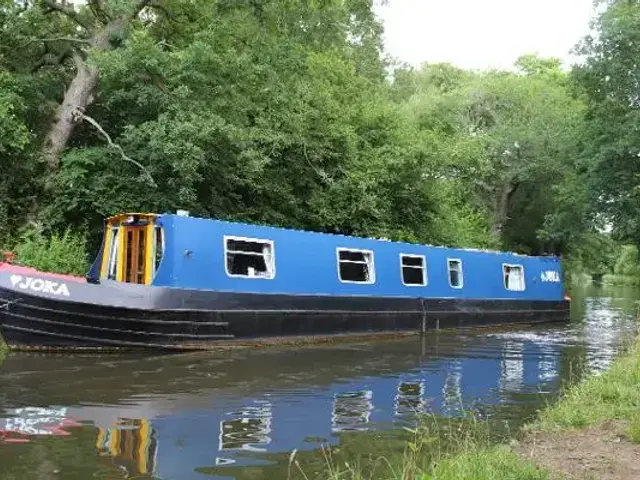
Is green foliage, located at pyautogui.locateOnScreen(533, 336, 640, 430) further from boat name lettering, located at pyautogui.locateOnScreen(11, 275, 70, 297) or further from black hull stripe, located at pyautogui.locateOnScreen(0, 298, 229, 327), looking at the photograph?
boat name lettering, located at pyautogui.locateOnScreen(11, 275, 70, 297)

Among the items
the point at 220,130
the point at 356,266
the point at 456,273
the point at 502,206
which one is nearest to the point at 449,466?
the point at 356,266

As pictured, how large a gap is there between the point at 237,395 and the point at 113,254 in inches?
198

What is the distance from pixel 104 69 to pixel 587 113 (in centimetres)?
1905

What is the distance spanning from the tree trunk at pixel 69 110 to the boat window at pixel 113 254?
13.5 ft

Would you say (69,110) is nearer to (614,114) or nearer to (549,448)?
(549,448)

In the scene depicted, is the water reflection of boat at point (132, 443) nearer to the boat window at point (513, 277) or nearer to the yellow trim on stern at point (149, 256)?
the yellow trim on stern at point (149, 256)

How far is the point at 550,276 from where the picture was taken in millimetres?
20297

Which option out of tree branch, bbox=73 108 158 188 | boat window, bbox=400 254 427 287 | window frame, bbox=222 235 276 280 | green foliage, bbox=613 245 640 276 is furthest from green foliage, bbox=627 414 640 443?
green foliage, bbox=613 245 640 276

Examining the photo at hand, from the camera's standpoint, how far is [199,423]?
21.6 ft

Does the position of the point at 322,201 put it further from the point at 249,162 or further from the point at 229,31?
the point at 229,31

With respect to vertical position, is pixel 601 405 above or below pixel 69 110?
below

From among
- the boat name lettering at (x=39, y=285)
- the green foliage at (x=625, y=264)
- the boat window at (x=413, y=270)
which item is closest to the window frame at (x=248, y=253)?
the boat name lettering at (x=39, y=285)

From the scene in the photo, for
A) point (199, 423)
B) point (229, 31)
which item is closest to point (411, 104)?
point (229, 31)

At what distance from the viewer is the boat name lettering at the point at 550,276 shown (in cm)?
1996
